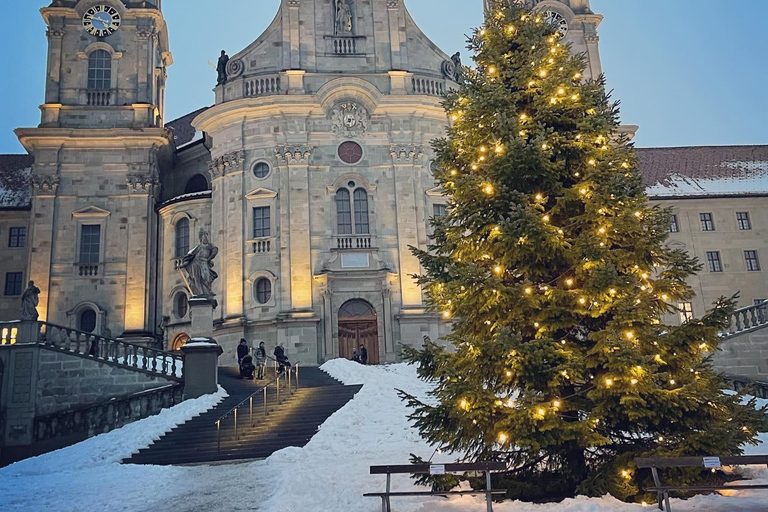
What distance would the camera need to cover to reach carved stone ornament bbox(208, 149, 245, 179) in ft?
116

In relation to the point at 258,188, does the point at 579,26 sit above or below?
above

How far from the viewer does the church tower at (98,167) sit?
3494cm

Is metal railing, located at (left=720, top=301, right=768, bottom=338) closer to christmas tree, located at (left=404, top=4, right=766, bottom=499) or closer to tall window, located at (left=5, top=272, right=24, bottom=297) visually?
christmas tree, located at (left=404, top=4, right=766, bottom=499)

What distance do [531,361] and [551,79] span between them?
4.87 metres

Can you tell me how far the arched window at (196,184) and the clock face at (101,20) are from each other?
28.4 feet

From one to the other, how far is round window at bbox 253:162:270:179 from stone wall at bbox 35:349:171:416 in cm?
1450

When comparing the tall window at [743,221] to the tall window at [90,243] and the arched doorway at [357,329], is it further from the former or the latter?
the tall window at [90,243]

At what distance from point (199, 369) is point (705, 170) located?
33636 mm

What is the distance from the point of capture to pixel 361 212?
3500 centimetres

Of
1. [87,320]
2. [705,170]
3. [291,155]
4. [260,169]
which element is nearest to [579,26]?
[705,170]

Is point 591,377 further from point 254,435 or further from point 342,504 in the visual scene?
point 254,435

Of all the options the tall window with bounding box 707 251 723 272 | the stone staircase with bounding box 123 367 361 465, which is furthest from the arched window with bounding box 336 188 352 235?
the tall window with bounding box 707 251 723 272

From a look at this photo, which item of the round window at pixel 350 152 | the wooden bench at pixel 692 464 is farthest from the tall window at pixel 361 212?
the wooden bench at pixel 692 464

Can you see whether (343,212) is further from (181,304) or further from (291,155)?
(181,304)
